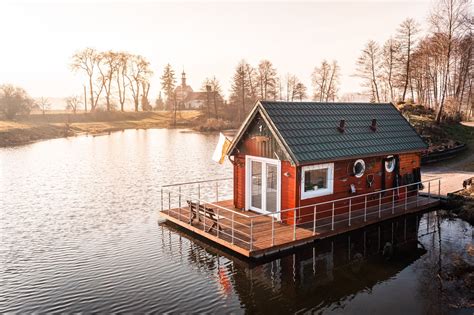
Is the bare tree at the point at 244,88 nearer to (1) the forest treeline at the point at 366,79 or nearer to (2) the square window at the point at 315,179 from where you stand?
(1) the forest treeline at the point at 366,79

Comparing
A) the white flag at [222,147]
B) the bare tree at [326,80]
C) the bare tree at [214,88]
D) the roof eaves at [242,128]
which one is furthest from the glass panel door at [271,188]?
the bare tree at [214,88]

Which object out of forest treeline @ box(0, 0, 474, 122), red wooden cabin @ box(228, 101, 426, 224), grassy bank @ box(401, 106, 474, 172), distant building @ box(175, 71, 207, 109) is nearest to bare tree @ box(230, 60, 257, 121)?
forest treeline @ box(0, 0, 474, 122)

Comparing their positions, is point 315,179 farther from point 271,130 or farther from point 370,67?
point 370,67

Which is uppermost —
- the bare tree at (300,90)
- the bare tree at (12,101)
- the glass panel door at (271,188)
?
the bare tree at (300,90)

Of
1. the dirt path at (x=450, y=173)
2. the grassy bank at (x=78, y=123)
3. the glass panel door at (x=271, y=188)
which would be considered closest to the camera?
the glass panel door at (x=271, y=188)

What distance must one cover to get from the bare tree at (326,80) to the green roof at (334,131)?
51.6 metres

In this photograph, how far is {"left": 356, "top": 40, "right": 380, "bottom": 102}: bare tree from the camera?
2165 inches

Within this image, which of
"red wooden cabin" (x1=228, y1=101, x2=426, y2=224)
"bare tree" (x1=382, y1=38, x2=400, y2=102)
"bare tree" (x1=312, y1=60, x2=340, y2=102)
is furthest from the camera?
"bare tree" (x1=312, y1=60, x2=340, y2=102)

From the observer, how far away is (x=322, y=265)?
518 inches

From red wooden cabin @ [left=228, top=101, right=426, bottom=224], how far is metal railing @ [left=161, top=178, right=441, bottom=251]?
0.11m

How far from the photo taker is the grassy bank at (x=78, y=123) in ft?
175

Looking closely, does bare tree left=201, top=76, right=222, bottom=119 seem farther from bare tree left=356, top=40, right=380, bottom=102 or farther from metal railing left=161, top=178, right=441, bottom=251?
metal railing left=161, top=178, right=441, bottom=251

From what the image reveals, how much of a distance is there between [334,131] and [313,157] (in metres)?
2.44

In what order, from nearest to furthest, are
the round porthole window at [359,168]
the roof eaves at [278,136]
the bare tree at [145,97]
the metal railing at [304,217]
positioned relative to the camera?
the metal railing at [304,217] → the roof eaves at [278,136] → the round porthole window at [359,168] → the bare tree at [145,97]
